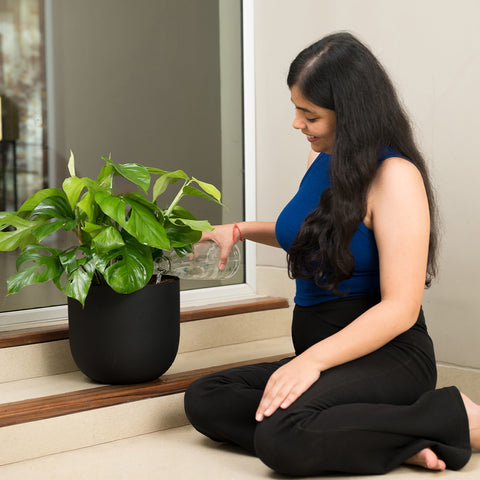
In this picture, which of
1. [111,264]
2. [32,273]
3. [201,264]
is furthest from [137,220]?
[201,264]

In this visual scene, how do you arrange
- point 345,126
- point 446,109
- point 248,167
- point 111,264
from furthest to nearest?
point 248,167, point 446,109, point 111,264, point 345,126

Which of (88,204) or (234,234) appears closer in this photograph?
(88,204)

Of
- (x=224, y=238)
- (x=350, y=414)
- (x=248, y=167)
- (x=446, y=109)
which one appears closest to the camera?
(x=350, y=414)

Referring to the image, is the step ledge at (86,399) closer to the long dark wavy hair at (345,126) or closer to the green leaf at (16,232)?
the green leaf at (16,232)

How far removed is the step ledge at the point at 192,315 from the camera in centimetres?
189

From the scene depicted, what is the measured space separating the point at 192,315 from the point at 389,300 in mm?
944

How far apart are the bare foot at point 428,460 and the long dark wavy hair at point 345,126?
0.38 m

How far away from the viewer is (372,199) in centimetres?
147

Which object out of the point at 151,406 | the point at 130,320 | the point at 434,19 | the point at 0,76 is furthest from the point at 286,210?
the point at 0,76

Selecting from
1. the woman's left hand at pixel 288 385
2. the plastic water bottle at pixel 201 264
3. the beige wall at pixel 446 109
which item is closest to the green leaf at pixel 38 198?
the plastic water bottle at pixel 201 264

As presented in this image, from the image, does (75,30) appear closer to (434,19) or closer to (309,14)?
(309,14)

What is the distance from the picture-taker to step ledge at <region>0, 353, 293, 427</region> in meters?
1.56

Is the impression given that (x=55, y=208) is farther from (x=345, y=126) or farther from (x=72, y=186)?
(x=345, y=126)

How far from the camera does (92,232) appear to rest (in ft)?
5.42
